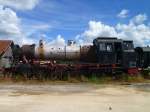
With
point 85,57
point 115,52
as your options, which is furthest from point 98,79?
point 115,52

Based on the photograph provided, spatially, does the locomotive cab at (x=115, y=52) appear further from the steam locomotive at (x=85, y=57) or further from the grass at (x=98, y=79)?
the grass at (x=98, y=79)

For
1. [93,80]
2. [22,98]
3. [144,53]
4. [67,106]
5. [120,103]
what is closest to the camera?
[67,106]

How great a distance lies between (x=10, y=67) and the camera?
3186 centimetres

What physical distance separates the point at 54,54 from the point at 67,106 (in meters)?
17.1

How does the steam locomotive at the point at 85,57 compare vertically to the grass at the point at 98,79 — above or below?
above

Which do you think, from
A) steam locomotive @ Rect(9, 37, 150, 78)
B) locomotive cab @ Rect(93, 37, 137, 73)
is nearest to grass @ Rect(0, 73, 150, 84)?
steam locomotive @ Rect(9, 37, 150, 78)

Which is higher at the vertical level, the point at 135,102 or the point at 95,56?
the point at 95,56

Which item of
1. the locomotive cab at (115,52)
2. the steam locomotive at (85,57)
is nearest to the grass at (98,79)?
the steam locomotive at (85,57)

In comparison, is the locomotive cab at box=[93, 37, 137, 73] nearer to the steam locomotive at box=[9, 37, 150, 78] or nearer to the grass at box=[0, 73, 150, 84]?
the steam locomotive at box=[9, 37, 150, 78]

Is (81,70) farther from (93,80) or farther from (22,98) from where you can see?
(22,98)

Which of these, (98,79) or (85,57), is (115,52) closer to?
(85,57)

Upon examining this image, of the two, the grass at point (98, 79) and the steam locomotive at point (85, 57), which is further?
the steam locomotive at point (85, 57)

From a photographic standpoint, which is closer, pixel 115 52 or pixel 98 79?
pixel 98 79

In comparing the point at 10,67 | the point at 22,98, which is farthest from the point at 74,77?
the point at 22,98
